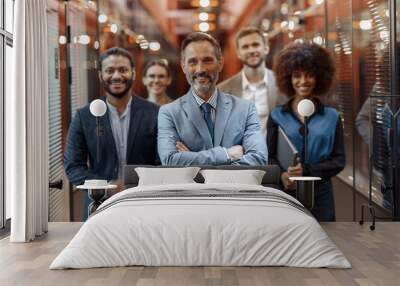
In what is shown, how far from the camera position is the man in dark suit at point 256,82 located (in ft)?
26.1

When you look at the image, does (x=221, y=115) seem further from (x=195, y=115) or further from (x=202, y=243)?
(x=202, y=243)

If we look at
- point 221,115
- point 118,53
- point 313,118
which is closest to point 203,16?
point 118,53

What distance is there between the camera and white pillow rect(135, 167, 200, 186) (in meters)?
7.28

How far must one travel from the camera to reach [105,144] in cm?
796

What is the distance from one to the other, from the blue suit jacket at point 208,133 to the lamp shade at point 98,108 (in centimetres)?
64

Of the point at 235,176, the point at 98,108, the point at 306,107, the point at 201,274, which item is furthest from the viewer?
the point at 98,108

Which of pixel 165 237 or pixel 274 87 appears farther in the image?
pixel 274 87

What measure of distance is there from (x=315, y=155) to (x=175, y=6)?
2.34 m

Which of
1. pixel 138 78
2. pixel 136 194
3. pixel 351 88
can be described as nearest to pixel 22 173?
pixel 136 194

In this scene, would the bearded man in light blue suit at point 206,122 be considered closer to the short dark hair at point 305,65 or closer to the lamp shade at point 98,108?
the short dark hair at point 305,65

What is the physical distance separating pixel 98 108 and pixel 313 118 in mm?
2419

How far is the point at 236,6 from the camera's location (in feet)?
26.1

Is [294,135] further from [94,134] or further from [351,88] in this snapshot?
[94,134]

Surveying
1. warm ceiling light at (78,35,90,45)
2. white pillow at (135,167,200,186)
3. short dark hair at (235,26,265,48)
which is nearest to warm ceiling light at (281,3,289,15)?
short dark hair at (235,26,265,48)
